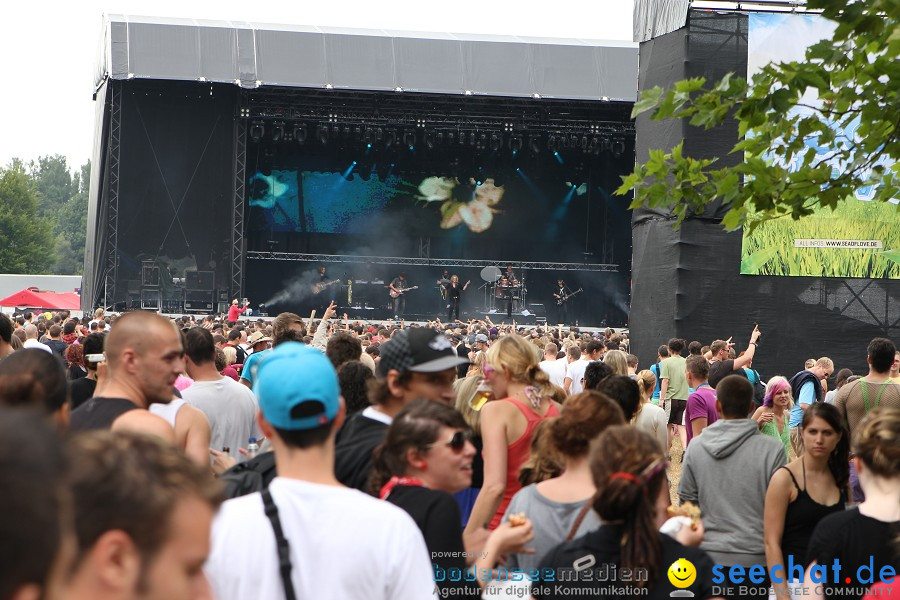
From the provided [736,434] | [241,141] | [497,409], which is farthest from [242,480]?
[241,141]

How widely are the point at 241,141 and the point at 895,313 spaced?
1507 cm

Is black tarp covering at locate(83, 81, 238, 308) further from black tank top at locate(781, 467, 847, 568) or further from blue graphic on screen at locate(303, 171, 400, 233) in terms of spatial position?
black tank top at locate(781, 467, 847, 568)

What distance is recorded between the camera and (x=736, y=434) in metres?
4.11

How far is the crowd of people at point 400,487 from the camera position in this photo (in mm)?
1239

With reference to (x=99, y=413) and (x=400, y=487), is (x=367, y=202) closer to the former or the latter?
(x=99, y=413)

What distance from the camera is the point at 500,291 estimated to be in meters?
26.8

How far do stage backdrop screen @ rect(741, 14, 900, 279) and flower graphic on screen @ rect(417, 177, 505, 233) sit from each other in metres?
14.7

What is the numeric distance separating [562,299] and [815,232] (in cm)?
1406

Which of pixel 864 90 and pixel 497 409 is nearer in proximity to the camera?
pixel 497 409

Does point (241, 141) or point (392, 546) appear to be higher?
point (241, 141)

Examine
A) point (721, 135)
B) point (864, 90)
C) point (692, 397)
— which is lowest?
point (692, 397)

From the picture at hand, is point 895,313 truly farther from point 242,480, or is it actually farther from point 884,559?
point 242,480

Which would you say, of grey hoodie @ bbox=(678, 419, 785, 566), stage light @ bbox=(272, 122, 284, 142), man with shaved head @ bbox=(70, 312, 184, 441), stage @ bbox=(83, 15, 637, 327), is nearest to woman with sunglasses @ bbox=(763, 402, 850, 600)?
grey hoodie @ bbox=(678, 419, 785, 566)

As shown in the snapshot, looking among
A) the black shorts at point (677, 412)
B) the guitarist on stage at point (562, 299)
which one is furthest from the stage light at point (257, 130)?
the black shorts at point (677, 412)
